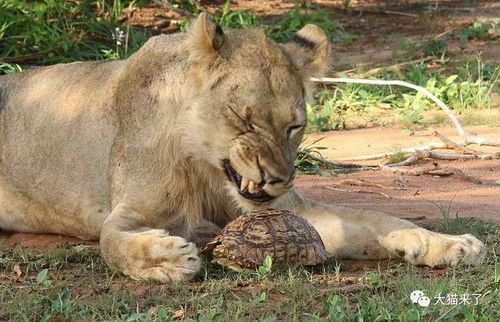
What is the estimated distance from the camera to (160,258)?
4.50 m

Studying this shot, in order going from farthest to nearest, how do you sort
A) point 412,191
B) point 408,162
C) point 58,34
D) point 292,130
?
point 58,34, point 408,162, point 412,191, point 292,130

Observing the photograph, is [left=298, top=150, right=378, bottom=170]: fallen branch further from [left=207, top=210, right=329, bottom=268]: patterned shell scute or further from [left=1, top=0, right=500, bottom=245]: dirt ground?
[left=207, top=210, right=329, bottom=268]: patterned shell scute

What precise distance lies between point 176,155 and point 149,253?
22.0 inches

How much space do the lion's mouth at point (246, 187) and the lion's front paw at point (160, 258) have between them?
0.35m

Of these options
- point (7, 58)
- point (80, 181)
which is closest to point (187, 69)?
point (80, 181)

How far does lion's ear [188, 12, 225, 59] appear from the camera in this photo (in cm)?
470

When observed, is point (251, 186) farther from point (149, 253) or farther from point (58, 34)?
point (58, 34)

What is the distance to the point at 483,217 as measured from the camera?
5.66 meters

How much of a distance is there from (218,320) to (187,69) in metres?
1.44

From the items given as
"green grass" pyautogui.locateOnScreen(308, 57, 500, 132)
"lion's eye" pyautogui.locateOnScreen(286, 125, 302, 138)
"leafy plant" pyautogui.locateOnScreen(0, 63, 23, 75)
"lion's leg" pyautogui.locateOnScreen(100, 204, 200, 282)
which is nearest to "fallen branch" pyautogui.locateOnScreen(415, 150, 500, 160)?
"green grass" pyautogui.locateOnScreen(308, 57, 500, 132)

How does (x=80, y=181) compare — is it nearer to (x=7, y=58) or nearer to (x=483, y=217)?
(x=483, y=217)

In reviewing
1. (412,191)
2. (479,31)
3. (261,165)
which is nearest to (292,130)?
(261,165)

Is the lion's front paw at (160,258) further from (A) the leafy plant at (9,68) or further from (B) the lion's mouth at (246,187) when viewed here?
(A) the leafy plant at (9,68)

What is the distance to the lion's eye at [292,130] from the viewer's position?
4.63m
